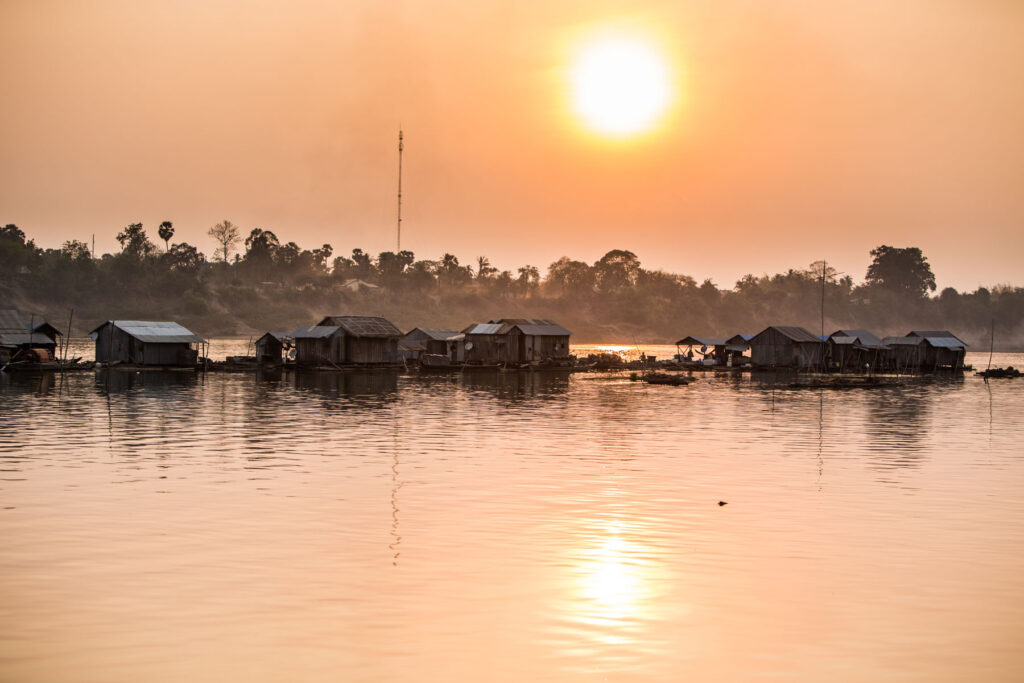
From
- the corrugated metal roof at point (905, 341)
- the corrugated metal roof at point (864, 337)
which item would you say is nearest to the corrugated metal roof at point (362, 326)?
the corrugated metal roof at point (864, 337)

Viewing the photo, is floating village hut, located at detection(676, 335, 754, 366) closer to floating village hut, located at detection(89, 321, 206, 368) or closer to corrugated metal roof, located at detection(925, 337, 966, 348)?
corrugated metal roof, located at detection(925, 337, 966, 348)

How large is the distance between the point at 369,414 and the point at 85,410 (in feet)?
40.9

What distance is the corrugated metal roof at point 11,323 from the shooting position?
67562 mm

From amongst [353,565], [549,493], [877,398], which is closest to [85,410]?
[549,493]

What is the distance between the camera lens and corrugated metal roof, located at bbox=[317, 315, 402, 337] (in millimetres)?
75500

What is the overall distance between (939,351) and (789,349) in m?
16.7

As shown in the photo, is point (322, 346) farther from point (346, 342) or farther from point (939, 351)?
point (939, 351)

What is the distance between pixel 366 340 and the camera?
76.8m

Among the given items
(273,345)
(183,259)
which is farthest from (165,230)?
(273,345)

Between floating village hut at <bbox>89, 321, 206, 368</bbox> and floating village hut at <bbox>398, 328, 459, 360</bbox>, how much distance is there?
19588mm

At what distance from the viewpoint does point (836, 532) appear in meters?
18.0

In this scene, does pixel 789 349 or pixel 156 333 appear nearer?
pixel 156 333

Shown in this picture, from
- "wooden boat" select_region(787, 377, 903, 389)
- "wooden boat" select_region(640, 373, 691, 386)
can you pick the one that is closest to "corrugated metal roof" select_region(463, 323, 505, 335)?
"wooden boat" select_region(640, 373, 691, 386)

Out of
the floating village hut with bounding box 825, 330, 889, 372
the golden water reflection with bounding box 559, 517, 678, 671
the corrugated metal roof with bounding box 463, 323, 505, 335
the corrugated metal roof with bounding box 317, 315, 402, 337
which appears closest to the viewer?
the golden water reflection with bounding box 559, 517, 678, 671
